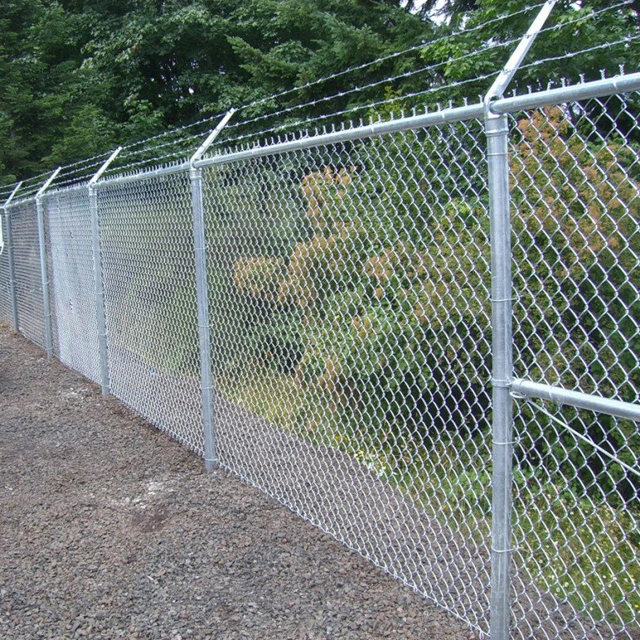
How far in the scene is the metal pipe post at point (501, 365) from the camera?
2.24 meters

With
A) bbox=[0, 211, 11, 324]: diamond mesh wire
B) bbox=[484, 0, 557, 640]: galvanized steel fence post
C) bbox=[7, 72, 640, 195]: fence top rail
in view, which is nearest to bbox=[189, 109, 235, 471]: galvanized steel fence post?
bbox=[7, 72, 640, 195]: fence top rail

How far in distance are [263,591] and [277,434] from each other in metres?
1.74

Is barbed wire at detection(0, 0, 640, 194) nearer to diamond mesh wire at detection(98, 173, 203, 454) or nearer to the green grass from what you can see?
diamond mesh wire at detection(98, 173, 203, 454)

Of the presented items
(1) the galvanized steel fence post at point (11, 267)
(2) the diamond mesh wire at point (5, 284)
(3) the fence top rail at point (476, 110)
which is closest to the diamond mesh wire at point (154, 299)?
(3) the fence top rail at point (476, 110)

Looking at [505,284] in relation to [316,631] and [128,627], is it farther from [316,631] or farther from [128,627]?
[128,627]

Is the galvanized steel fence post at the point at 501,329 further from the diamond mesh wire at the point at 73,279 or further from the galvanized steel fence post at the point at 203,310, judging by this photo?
the diamond mesh wire at the point at 73,279

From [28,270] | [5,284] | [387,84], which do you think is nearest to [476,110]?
A: [387,84]

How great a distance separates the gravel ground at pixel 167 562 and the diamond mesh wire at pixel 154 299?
450 mm

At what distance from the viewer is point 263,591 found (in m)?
3.11

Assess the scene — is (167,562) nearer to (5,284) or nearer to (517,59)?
(517,59)

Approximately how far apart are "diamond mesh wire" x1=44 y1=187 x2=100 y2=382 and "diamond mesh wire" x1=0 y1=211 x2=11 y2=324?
2.57 meters

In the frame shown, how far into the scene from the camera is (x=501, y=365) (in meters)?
2.29

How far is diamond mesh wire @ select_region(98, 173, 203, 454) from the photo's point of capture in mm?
5023

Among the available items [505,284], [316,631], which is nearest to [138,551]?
[316,631]
